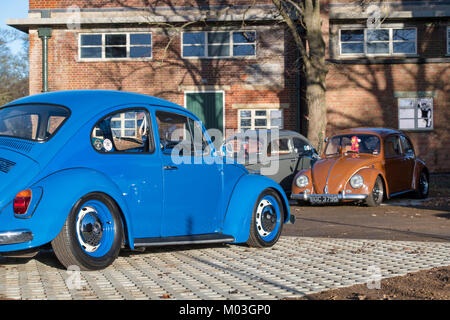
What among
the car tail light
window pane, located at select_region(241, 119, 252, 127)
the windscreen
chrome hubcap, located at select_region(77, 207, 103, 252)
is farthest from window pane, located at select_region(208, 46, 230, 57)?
the car tail light

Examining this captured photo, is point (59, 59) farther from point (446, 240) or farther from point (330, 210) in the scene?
point (446, 240)

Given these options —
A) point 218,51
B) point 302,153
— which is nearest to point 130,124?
point 302,153

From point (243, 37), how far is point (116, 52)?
5.28 m

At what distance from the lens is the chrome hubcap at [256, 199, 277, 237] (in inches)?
307

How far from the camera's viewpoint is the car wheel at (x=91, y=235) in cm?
575

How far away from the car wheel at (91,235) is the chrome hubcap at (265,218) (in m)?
2.12

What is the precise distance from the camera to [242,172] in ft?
26.1

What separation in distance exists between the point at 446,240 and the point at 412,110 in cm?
1745

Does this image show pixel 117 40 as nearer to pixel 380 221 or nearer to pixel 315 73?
pixel 315 73

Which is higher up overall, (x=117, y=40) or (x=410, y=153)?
(x=117, y=40)

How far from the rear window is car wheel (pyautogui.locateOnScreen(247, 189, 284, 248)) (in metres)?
2.60

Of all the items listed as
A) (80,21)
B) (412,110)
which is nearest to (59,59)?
(80,21)

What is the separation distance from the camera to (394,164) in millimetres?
14688

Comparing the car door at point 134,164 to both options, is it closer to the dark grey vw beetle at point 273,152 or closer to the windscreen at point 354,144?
the dark grey vw beetle at point 273,152
